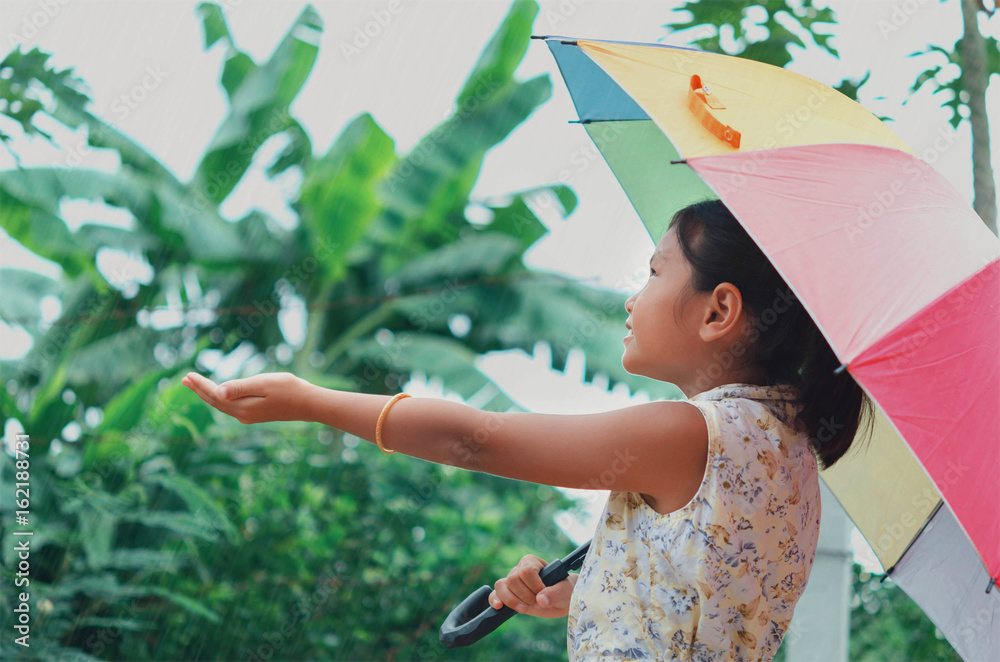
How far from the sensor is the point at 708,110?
51.6 inches

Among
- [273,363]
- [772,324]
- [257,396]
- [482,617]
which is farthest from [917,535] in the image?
[273,363]

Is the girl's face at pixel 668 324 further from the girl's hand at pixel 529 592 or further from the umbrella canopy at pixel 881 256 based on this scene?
the girl's hand at pixel 529 592

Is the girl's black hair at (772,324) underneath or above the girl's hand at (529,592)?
above

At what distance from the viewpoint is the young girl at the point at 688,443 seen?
47.6 inches

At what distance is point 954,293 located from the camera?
1233 mm

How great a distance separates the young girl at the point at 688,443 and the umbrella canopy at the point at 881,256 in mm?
168

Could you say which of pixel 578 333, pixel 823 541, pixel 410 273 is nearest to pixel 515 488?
pixel 578 333

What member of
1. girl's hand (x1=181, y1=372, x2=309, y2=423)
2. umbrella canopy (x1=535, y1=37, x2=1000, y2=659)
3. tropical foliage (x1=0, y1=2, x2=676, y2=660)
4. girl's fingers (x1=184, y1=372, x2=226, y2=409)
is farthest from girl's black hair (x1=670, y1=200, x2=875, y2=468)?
tropical foliage (x1=0, y1=2, x2=676, y2=660)

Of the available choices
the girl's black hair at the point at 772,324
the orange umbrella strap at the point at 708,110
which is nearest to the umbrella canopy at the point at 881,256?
the orange umbrella strap at the point at 708,110

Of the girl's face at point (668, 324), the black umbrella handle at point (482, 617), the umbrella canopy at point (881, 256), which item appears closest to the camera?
the umbrella canopy at point (881, 256)

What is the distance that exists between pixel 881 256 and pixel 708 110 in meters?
0.33
